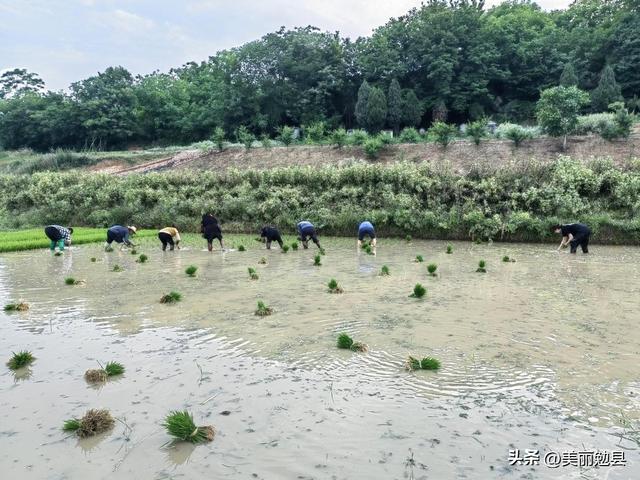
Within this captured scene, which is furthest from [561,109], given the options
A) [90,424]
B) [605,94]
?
[90,424]

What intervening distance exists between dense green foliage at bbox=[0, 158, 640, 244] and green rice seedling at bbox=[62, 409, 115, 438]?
661 inches

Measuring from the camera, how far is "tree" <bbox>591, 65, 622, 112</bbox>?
1406 inches

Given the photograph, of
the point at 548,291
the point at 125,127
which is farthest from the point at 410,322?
the point at 125,127

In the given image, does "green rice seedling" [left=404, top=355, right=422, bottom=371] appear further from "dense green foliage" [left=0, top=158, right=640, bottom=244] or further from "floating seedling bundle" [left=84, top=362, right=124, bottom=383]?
"dense green foliage" [left=0, top=158, right=640, bottom=244]

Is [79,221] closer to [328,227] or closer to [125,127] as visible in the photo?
[328,227]

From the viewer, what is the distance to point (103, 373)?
19.0 ft

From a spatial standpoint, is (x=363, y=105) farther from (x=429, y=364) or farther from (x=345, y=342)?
(x=429, y=364)

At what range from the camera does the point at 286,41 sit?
47.2 metres

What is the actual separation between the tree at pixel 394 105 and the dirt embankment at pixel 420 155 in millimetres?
10778

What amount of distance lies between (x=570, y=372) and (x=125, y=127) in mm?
52711

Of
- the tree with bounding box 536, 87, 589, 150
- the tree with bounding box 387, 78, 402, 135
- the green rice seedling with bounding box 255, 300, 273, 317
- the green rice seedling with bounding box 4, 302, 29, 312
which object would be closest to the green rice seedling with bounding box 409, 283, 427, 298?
the green rice seedling with bounding box 255, 300, 273, 317

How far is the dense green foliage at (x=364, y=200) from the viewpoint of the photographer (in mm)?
19938

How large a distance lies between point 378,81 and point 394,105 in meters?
Answer: 5.66

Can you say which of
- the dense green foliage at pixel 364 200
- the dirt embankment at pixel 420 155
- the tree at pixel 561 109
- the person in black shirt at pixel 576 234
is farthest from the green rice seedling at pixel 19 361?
Answer: the tree at pixel 561 109
